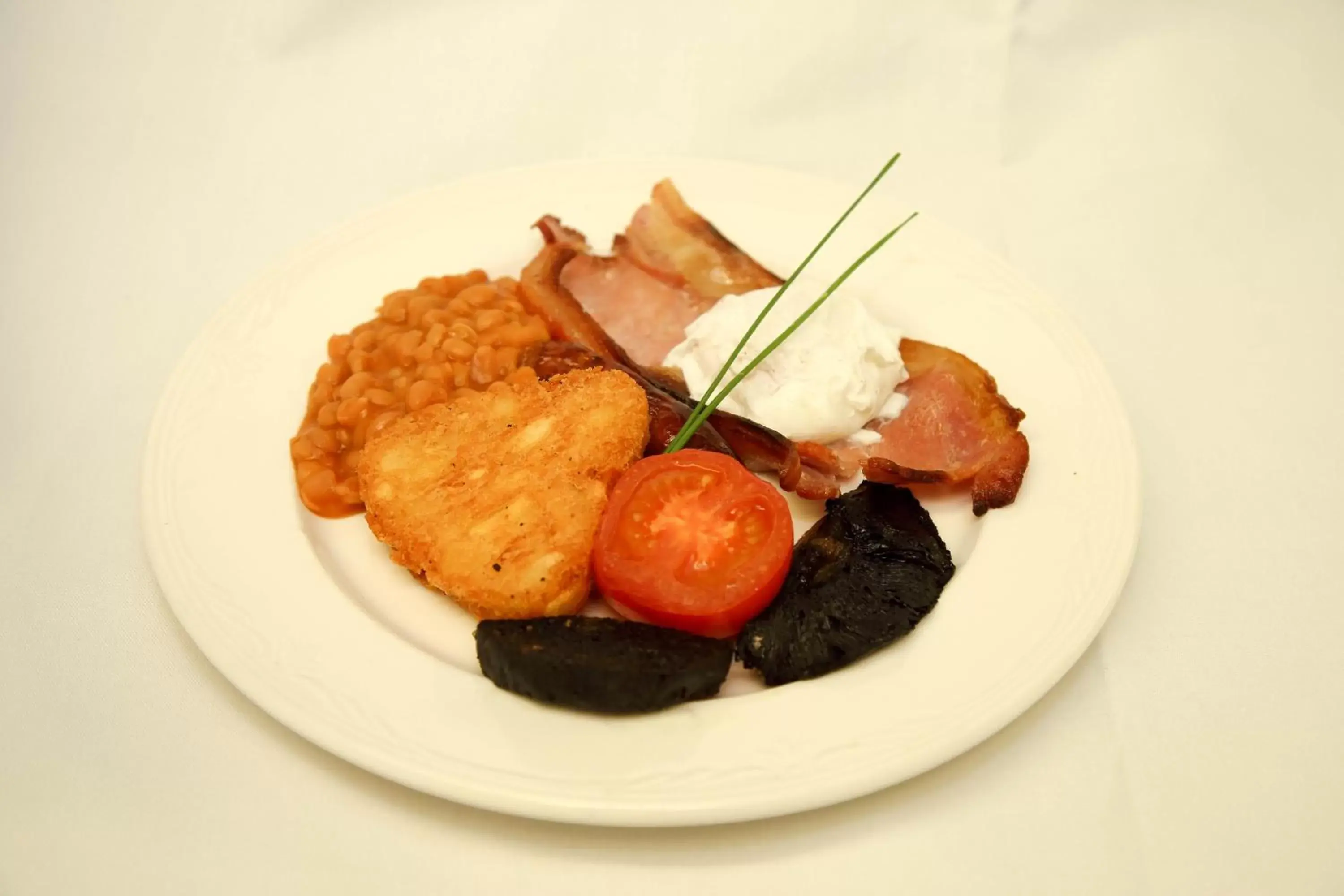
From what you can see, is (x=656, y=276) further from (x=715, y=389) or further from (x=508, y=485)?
(x=508, y=485)

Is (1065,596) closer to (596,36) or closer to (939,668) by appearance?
(939,668)

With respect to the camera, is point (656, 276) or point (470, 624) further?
point (656, 276)

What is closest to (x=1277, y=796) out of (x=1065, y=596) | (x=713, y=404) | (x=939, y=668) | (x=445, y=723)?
(x=1065, y=596)

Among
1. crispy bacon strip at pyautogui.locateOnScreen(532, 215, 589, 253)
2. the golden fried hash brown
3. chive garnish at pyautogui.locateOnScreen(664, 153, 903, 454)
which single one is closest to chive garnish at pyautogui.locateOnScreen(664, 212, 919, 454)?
chive garnish at pyautogui.locateOnScreen(664, 153, 903, 454)

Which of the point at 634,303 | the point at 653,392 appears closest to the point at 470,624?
the point at 653,392

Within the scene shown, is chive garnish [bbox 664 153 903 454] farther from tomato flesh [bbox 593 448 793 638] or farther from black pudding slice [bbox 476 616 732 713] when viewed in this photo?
black pudding slice [bbox 476 616 732 713]

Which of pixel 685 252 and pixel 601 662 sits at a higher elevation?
pixel 685 252
